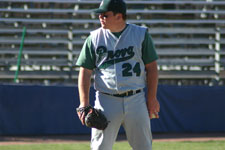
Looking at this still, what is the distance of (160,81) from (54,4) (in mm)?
4255

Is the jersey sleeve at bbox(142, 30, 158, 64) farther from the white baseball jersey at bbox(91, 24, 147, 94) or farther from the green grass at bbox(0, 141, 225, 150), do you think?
the green grass at bbox(0, 141, 225, 150)

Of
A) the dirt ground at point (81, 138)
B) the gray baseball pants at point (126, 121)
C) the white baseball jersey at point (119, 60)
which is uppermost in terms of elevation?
the white baseball jersey at point (119, 60)

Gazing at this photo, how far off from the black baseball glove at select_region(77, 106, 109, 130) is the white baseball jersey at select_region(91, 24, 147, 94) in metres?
0.16

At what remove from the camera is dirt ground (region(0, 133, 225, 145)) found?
8305 millimetres

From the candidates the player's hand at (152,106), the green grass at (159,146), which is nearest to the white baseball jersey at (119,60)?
the player's hand at (152,106)

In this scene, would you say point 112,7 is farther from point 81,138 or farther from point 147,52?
point 81,138

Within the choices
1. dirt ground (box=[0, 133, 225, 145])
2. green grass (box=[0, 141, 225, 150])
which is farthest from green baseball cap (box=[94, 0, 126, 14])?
dirt ground (box=[0, 133, 225, 145])

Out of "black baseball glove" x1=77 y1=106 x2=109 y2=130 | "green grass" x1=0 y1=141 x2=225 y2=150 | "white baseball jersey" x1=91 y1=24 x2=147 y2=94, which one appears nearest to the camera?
"black baseball glove" x1=77 y1=106 x2=109 y2=130

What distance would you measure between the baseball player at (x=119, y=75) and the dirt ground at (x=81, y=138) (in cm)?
559

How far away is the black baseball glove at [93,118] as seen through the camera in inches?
107

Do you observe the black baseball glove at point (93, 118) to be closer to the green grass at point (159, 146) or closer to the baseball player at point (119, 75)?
the baseball player at point (119, 75)

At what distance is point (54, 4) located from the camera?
1368cm

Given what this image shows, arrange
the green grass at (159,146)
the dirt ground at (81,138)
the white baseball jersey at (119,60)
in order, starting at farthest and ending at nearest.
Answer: the dirt ground at (81,138), the green grass at (159,146), the white baseball jersey at (119,60)

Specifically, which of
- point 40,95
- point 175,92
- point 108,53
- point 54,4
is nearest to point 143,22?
point 54,4
